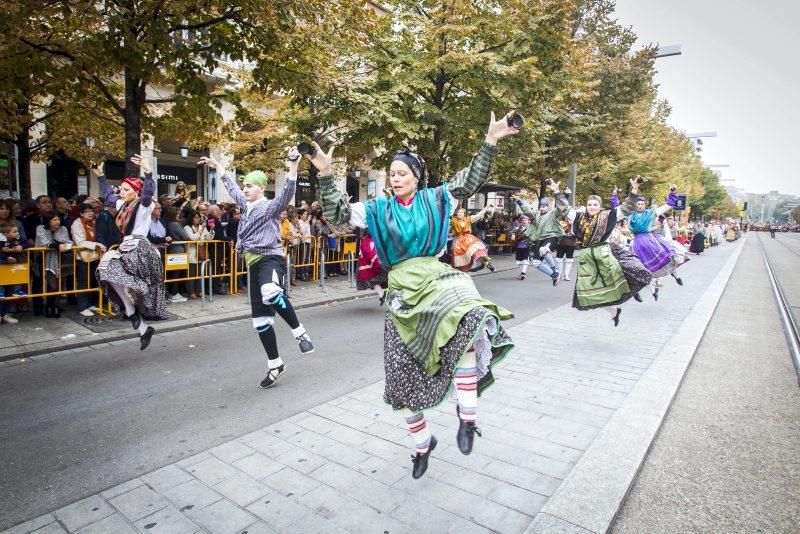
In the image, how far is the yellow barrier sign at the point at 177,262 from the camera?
929cm

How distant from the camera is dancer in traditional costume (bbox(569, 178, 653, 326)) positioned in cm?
690

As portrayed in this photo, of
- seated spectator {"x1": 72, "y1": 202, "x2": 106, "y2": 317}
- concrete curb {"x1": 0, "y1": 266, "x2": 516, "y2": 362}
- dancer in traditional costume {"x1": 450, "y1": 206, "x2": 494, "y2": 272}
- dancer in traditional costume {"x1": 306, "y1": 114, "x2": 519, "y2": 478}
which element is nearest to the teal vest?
dancer in traditional costume {"x1": 306, "y1": 114, "x2": 519, "y2": 478}

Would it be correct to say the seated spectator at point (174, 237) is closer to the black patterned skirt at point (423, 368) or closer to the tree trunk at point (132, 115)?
the tree trunk at point (132, 115)

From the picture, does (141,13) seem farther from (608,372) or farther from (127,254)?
(608,372)

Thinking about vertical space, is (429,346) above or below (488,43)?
below

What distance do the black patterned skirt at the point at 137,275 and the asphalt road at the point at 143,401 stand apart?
668 mm

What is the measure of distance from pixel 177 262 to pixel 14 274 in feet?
8.21

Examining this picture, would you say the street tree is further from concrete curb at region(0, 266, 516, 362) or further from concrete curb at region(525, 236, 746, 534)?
concrete curb at region(525, 236, 746, 534)

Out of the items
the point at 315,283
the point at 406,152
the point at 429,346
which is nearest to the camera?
the point at 429,346

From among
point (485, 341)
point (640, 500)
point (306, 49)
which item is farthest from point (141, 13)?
point (640, 500)

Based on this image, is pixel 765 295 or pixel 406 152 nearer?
pixel 406 152

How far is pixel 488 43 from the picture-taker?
13453 mm

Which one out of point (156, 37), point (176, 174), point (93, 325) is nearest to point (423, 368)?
point (93, 325)

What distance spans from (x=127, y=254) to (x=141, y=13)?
13.0 feet
